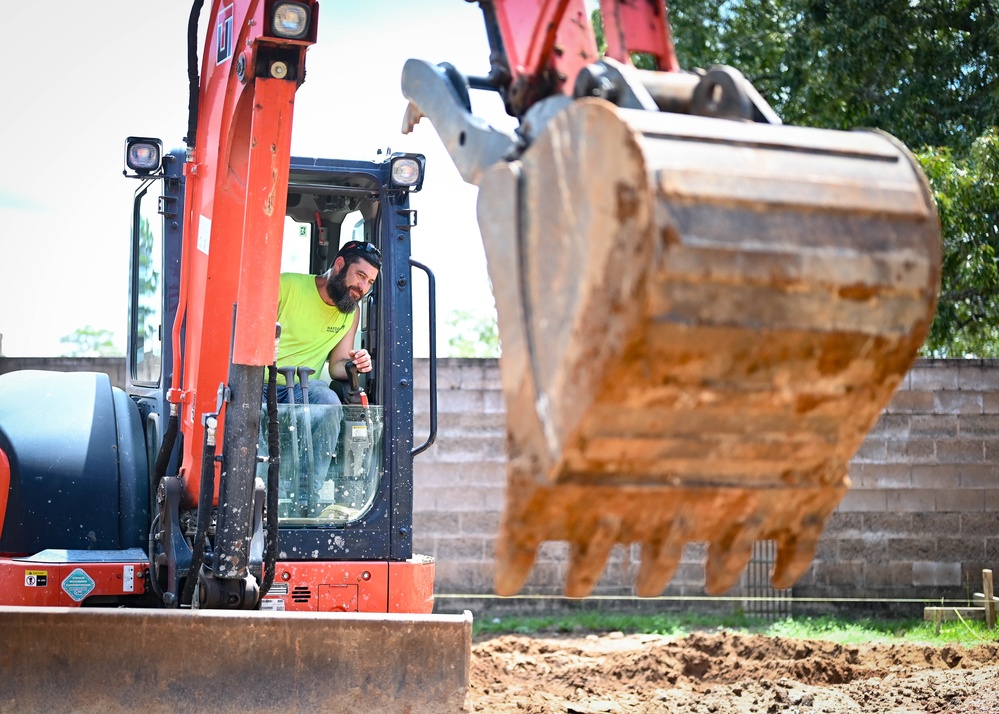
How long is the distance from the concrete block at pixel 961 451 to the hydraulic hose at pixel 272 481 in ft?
23.4

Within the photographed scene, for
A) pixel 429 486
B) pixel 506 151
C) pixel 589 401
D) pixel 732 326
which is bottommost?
pixel 429 486

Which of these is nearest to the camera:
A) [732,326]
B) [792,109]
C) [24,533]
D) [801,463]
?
Result: [732,326]

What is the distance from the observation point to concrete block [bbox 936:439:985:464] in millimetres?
9656

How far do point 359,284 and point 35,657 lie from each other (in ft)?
6.74

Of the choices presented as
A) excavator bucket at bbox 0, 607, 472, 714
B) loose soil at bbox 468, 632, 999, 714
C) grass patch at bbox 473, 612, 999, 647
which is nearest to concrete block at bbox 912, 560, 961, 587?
grass patch at bbox 473, 612, 999, 647

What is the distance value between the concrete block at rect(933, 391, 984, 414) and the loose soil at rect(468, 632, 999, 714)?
109 inches

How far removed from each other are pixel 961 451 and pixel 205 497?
7483 millimetres

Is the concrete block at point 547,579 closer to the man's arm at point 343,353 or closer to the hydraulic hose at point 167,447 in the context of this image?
the man's arm at point 343,353

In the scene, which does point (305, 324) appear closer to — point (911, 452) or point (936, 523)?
point (911, 452)

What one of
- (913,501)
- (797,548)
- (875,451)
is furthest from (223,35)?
(913,501)

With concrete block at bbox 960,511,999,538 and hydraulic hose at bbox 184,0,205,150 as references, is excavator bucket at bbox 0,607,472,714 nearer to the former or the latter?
hydraulic hose at bbox 184,0,205,150

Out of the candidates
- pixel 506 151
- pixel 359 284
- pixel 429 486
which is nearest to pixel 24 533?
pixel 359 284

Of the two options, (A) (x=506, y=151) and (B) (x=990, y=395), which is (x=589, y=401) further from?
(B) (x=990, y=395)

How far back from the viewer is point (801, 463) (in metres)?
2.11
